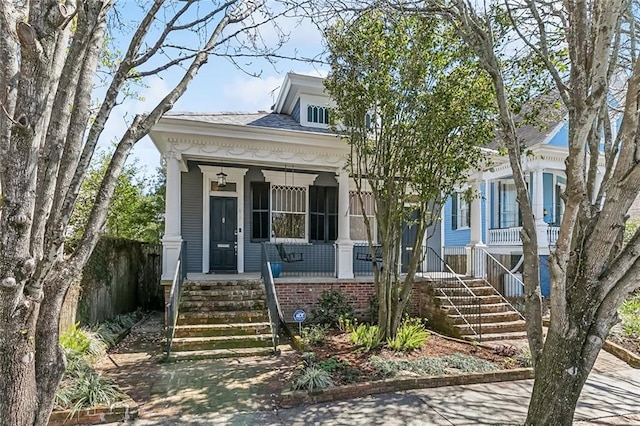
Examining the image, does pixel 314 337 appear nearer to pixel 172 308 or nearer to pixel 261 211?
pixel 172 308

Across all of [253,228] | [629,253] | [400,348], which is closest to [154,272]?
[253,228]

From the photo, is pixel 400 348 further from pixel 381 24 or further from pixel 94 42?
pixel 94 42

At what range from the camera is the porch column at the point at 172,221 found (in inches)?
310

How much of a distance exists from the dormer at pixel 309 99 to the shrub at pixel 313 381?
7183mm

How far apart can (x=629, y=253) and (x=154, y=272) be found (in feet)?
36.0

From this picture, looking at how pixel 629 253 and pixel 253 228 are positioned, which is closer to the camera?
pixel 629 253

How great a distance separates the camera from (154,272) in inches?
441

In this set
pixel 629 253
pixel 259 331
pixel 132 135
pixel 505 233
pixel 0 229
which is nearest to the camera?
pixel 0 229

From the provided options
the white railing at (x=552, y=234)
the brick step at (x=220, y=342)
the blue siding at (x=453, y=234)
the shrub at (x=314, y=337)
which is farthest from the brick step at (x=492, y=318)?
the blue siding at (x=453, y=234)

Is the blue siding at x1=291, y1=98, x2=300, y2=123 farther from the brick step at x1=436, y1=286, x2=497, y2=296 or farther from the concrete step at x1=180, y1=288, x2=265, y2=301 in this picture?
the brick step at x1=436, y1=286, x2=497, y2=296

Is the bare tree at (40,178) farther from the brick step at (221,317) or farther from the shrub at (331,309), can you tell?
the shrub at (331,309)

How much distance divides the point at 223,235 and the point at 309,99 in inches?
173

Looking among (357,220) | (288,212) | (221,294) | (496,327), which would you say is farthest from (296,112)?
(496,327)

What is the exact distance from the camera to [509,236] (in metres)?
13.3
